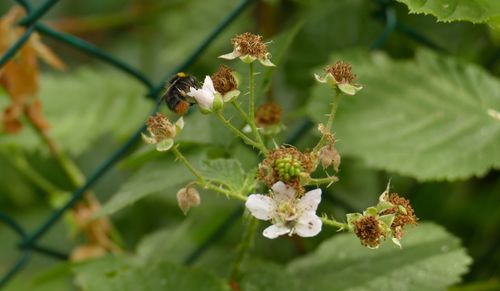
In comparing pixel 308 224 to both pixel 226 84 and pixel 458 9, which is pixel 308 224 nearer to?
pixel 226 84

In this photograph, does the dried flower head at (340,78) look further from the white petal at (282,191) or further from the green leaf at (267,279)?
the green leaf at (267,279)

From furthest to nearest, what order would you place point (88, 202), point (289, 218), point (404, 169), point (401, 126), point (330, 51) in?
point (330, 51) → point (88, 202) → point (401, 126) → point (404, 169) → point (289, 218)

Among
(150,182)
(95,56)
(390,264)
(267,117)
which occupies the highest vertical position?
(95,56)

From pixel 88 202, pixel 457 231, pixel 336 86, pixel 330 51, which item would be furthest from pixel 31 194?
pixel 336 86

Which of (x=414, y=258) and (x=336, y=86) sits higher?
(x=336, y=86)

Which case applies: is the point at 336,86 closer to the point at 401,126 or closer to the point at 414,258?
the point at 414,258

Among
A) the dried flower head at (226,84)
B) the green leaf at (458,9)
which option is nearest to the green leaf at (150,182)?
the dried flower head at (226,84)

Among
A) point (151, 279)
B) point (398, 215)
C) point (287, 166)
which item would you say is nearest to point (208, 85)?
point (287, 166)
